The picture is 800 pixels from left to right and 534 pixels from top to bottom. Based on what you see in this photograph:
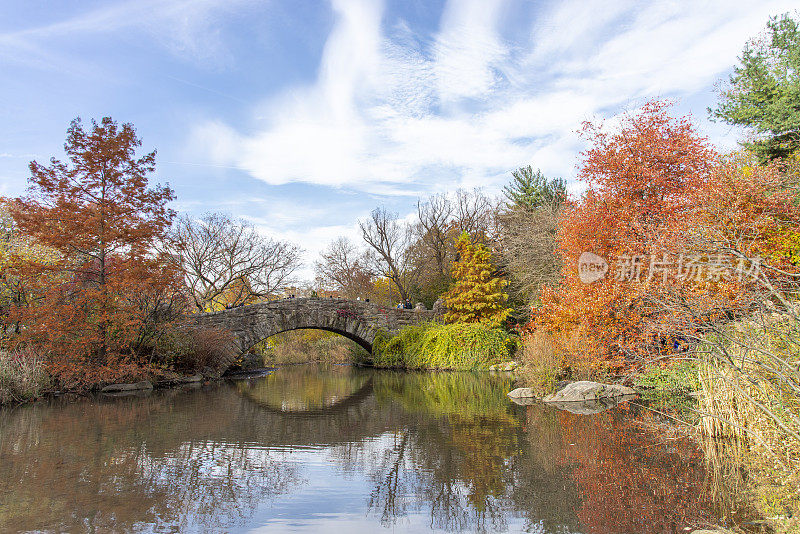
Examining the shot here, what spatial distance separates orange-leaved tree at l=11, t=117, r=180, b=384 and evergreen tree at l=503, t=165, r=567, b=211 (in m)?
18.7

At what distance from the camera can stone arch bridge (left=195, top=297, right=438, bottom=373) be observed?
642 inches

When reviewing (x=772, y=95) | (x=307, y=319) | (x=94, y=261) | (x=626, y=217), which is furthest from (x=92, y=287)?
(x=772, y=95)

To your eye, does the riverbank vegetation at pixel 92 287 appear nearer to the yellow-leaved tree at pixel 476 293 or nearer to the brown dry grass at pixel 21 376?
the brown dry grass at pixel 21 376

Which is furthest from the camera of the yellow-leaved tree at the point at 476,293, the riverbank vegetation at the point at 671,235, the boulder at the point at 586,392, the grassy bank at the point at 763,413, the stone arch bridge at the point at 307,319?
the yellow-leaved tree at the point at 476,293

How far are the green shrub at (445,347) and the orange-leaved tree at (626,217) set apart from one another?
22.0 ft

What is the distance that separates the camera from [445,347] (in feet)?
60.7

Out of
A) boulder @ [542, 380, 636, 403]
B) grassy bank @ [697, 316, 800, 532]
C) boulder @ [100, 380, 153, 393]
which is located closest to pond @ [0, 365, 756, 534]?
grassy bank @ [697, 316, 800, 532]

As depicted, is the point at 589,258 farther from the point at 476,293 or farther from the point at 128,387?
the point at 128,387

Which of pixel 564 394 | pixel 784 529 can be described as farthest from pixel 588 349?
pixel 784 529

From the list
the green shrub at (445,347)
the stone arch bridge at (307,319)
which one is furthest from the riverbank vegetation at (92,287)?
the green shrub at (445,347)

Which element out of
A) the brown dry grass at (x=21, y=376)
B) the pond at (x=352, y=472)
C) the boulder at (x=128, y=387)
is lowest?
the pond at (x=352, y=472)

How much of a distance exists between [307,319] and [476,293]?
713 cm

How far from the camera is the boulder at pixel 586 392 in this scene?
9180 millimetres

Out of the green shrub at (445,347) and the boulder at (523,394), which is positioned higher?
the green shrub at (445,347)
